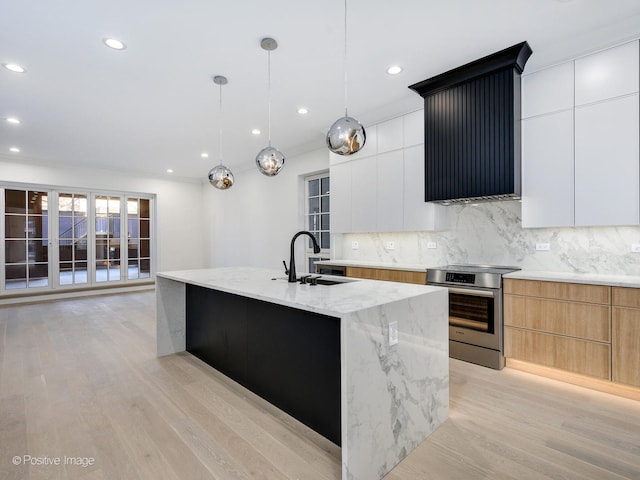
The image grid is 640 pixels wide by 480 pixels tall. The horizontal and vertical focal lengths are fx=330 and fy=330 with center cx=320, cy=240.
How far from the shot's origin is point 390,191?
4.21 m

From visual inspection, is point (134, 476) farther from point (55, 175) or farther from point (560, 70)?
point (55, 175)

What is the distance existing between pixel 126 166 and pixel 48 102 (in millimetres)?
3426

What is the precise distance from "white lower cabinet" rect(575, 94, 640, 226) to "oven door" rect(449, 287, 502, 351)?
99 cm

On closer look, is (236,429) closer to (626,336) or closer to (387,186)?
(626,336)

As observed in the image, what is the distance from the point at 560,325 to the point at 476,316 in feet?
2.16

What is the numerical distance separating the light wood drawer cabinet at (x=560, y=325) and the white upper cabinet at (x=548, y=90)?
157cm

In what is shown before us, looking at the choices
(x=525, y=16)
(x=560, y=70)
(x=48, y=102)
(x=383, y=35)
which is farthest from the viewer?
(x=48, y=102)

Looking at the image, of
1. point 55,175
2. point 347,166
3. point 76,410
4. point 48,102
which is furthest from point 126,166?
point 76,410

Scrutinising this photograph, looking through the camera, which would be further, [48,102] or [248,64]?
[48,102]

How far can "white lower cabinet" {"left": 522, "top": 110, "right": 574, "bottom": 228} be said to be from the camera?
113 inches

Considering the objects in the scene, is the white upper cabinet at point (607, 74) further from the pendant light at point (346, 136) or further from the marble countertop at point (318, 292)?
the marble countertop at point (318, 292)

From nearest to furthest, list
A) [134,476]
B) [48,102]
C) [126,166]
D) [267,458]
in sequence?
[134,476]
[267,458]
[48,102]
[126,166]

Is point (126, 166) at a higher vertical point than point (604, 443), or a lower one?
higher

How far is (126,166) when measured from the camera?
709 centimetres
